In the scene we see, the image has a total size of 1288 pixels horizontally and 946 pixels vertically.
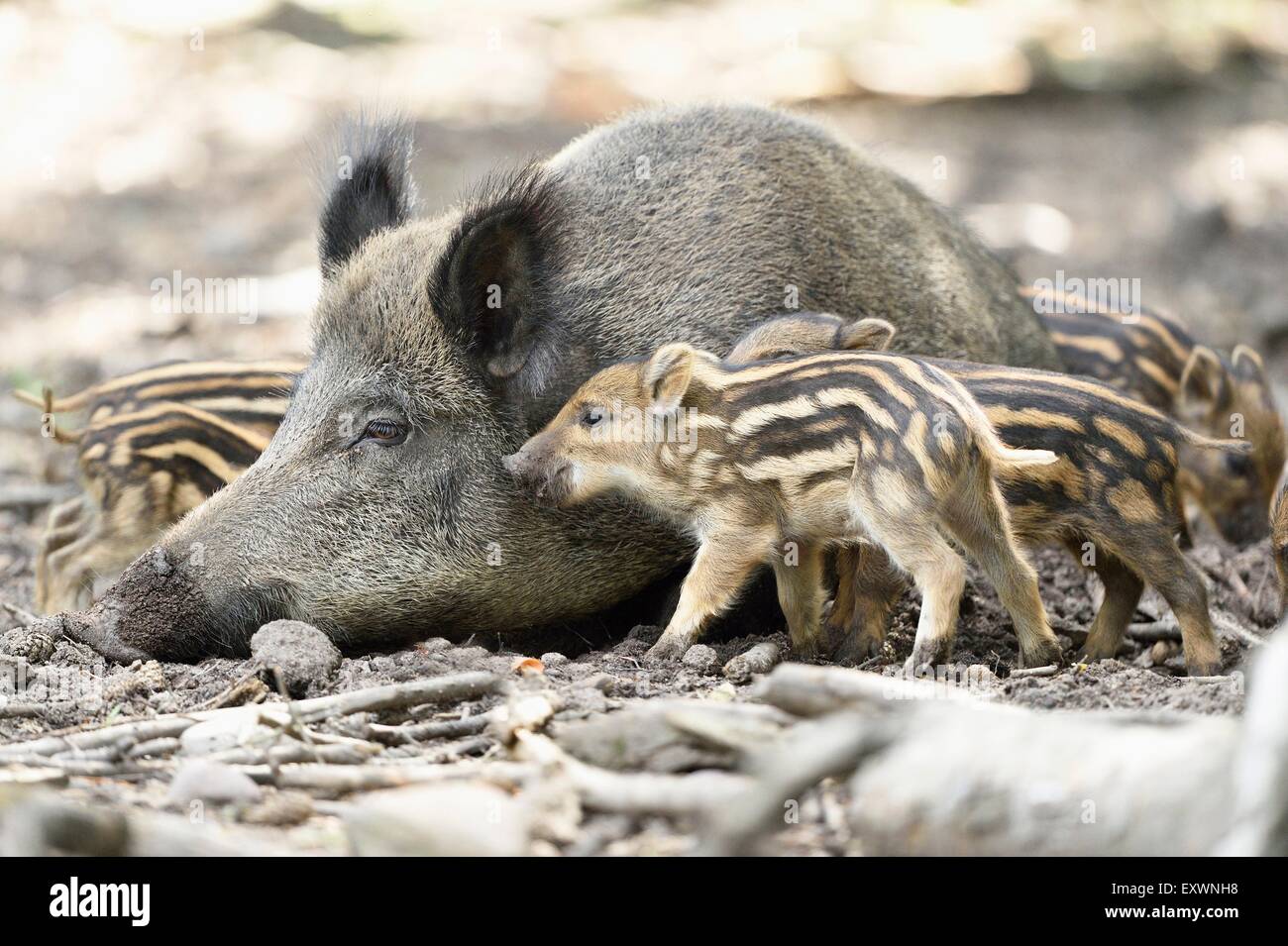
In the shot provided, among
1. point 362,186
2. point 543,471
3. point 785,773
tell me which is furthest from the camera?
point 362,186

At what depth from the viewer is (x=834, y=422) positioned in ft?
15.5

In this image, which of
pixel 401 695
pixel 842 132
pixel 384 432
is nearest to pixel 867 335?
pixel 384 432

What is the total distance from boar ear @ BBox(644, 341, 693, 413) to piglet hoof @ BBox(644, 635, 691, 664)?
75 centimetres

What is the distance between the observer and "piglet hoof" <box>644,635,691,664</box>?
500cm

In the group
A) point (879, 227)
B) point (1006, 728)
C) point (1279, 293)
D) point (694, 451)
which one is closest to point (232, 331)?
point (879, 227)

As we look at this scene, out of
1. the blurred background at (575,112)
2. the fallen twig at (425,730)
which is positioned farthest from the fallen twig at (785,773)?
the blurred background at (575,112)

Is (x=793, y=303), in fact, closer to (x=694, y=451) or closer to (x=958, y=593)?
(x=694, y=451)

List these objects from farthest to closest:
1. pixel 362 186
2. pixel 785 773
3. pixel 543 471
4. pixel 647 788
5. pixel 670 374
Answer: pixel 362 186 < pixel 543 471 < pixel 670 374 < pixel 647 788 < pixel 785 773

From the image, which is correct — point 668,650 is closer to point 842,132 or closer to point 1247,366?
point 842,132

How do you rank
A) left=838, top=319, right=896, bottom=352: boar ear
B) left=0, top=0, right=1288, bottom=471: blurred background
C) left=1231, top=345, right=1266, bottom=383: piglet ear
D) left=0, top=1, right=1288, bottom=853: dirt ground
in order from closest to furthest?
left=0, top=1, right=1288, bottom=853: dirt ground
left=838, top=319, right=896, bottom=352: boar ear
left=1231, top=345, right=1266, bottom=383: piglet ear
left=0, top=0, right=1288, bottom=471: blurred background

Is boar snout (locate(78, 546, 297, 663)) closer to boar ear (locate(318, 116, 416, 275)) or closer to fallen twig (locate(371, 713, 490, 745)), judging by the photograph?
fallen twig (locate(371, 713, 490, 745))

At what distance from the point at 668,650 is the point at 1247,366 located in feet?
12.7

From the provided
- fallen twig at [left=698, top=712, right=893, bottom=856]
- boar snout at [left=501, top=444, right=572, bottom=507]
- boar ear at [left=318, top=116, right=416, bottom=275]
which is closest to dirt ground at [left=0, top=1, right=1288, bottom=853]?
fallen twig at [left=698, top=712, right=893, bottom=856]

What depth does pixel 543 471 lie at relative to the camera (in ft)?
17.1
